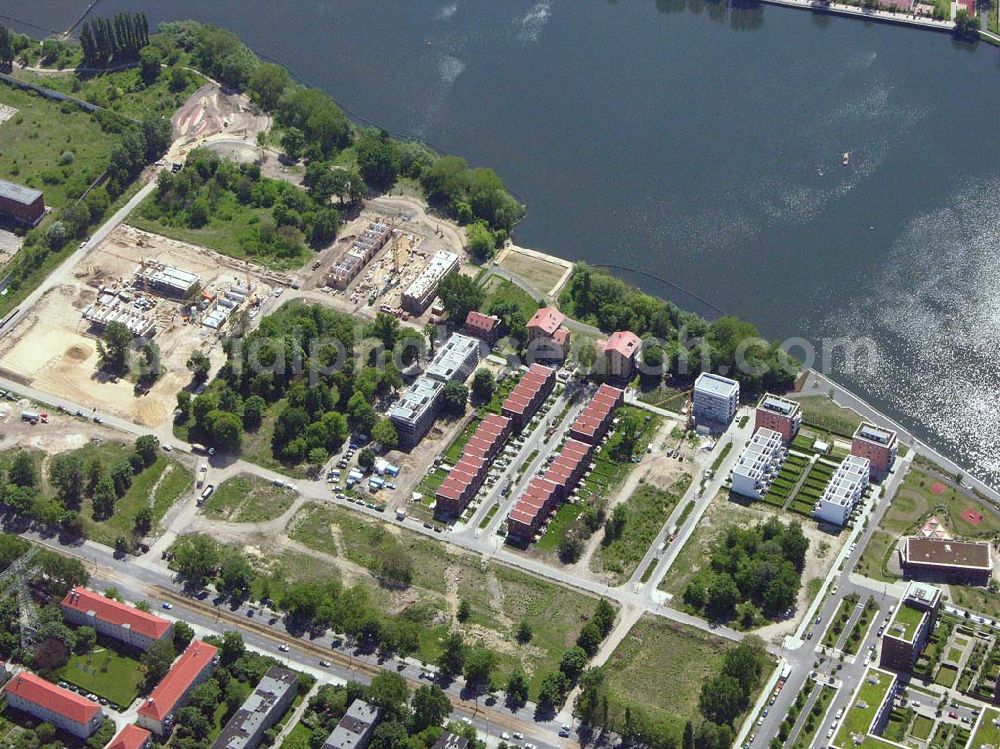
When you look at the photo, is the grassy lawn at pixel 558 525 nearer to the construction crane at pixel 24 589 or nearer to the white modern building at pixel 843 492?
the white modern building at pixel 843 492

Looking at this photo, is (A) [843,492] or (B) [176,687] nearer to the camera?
(B) [176,687]

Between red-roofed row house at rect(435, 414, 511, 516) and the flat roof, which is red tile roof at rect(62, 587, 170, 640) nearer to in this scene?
red-roofed row house at rect(435, 414, 511, 516)

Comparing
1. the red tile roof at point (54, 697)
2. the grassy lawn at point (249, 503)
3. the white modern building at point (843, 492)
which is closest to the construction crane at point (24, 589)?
the red tile roof at point (54, 697)

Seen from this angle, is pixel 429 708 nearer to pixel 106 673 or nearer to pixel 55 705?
pixel 106 673

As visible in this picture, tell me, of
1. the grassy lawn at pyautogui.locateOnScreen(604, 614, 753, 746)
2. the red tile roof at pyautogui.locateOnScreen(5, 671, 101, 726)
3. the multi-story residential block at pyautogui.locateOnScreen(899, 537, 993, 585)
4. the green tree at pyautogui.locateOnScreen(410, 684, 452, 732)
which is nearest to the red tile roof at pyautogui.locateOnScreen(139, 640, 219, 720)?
the red tile roof at pyautogui.locateOnScreen(5, 671, 101, 726)

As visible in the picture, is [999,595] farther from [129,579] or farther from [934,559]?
[129,579]

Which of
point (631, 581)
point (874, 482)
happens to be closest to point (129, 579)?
point (631, 581)

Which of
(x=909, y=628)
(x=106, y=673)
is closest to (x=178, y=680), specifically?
(x=106, y=673)
